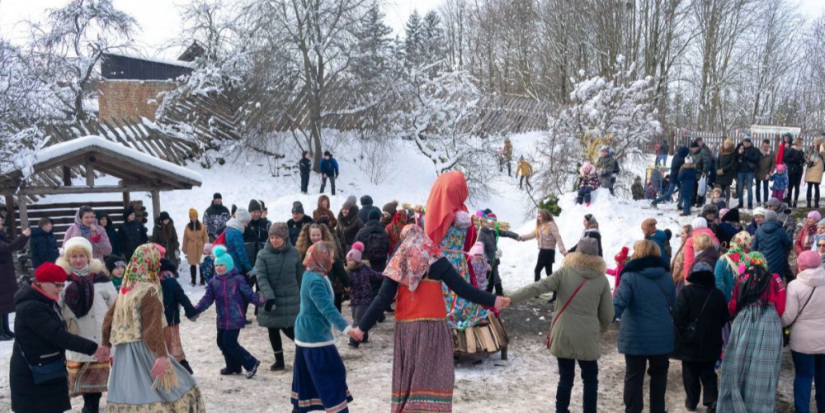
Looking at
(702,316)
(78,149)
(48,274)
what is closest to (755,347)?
(702,316)

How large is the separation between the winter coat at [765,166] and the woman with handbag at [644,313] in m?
11.2

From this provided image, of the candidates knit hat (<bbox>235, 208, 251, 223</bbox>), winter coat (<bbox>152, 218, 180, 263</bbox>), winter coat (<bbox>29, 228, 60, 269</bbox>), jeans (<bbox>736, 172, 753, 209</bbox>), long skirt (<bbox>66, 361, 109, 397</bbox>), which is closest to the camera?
long skirt (<bbox>66, 361, 109, 397</bbox>)

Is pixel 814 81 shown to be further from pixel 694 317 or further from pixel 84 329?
pixel 84 329

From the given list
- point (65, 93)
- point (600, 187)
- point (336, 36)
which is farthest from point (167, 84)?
point (600, 187)

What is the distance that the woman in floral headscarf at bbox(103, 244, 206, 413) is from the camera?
191 inches

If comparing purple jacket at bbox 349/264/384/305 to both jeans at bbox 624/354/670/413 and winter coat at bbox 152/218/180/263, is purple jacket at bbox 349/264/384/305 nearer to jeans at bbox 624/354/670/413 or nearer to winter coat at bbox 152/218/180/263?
jeans at bbox 624/354/670/413

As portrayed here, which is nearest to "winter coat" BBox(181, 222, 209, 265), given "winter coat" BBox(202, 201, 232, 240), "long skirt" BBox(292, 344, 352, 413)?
"winter coat" BBox(202, 201, 232, 240)

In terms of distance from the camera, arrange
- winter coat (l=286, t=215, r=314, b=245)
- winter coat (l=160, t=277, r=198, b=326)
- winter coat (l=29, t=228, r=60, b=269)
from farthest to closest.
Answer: winter coat (l=286, t=215, r=314, b=245) < winter coat (l=29, t=228, r=60, b=269) < winter coat (l=160, t=277, r=198, b=326)

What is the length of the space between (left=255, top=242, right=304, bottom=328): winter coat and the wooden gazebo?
6380 millimetres

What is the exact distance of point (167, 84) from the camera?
27938 mm

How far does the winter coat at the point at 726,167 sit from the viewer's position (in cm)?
1477

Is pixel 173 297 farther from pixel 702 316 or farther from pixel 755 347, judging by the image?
pixel 755 347

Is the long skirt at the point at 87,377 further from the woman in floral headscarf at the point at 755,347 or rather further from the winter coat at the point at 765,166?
the winter coat at the point at 765,166

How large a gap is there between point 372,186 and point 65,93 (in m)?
11.3
